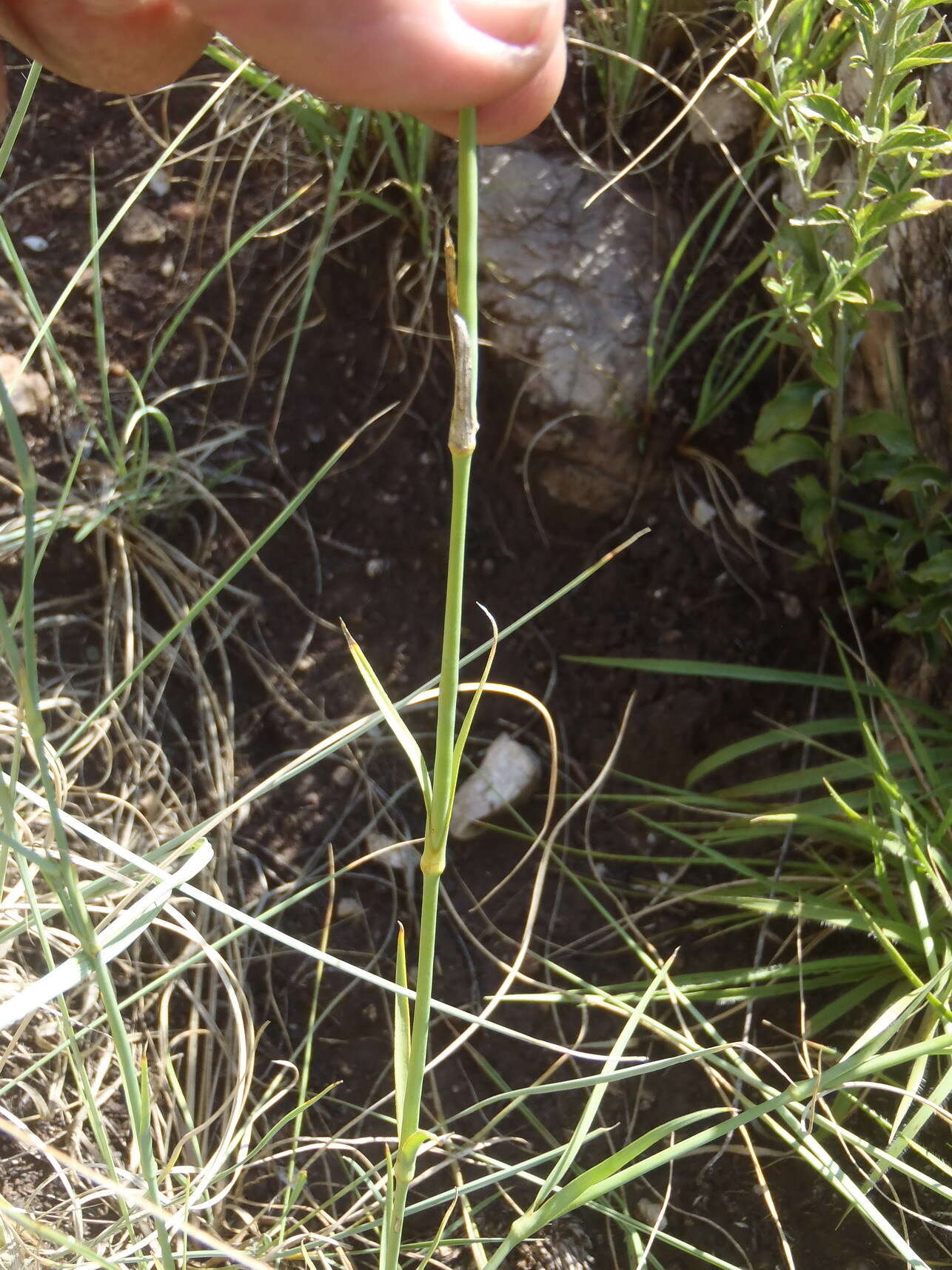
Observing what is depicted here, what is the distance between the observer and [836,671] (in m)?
1.17

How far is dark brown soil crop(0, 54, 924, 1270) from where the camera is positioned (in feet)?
3.52

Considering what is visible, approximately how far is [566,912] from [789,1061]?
27 centimetres

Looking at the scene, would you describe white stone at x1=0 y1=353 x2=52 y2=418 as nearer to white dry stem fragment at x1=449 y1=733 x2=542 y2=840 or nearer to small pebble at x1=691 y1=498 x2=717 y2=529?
white dry stem fragment at x1=449 y1=733 x2=542 y2=840

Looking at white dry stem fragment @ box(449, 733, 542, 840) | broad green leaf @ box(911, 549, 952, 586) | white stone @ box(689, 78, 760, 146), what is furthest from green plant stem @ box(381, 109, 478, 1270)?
white stone @ box(689, 78, 760, 146)

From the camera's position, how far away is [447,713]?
1.52 ft

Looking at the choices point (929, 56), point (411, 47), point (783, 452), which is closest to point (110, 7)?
point (411, 47)

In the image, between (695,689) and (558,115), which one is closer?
(695,689)

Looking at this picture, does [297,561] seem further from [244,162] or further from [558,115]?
[558,115]

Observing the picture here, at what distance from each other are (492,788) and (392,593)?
279 mm

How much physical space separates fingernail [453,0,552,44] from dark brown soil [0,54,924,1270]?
69 cm

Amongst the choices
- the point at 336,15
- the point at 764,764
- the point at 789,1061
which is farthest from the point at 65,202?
the point at 789,1061

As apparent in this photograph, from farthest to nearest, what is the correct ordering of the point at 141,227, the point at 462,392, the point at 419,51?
the point at 141,227, the point at 419,51, the point at 462,392

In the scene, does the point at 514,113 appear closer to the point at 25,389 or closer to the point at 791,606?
the point at 791,606

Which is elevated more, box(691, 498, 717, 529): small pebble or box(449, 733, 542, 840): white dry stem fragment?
box(691, 498, 717, 529): small pebble
